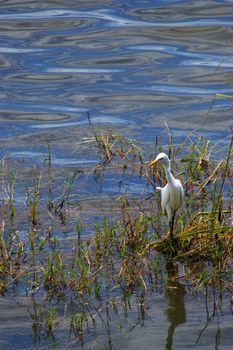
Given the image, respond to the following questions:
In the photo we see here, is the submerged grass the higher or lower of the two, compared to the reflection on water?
higher

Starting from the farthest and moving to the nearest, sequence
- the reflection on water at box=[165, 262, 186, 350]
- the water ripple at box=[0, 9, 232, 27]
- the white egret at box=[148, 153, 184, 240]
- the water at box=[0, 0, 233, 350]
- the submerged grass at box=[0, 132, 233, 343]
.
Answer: the water ripple at box=[0, 9, 232, 27] → the white egret at box=[148, 153, 184, 240] → the submerged grass at box=[0, 132, 233, 343] → the water at box=[0, 0, 233, 350] → the reflection on water at box=[165, 262, 186, 350]

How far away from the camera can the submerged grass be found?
6.05 meters

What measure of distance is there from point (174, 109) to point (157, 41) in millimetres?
3117

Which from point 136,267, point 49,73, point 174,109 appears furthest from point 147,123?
point 136,267

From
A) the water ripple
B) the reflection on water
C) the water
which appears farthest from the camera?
the water ripple

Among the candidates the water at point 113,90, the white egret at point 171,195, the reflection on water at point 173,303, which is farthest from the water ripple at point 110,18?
the reflection on water at point 173,303

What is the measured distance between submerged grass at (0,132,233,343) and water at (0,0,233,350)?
0.58ft

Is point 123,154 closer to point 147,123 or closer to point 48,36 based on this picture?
point 147,123

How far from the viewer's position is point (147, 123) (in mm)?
10508

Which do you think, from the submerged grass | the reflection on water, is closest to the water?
the reflection on water

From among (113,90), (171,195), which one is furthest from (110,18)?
(171,195)

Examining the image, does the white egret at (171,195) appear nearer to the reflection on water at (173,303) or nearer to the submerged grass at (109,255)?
the submerged grass at (109,255)

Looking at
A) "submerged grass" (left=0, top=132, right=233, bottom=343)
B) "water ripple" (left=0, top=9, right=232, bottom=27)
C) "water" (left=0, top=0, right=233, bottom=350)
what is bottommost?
"submerged grass" (left=0, top=132, right=233, bottom=343)

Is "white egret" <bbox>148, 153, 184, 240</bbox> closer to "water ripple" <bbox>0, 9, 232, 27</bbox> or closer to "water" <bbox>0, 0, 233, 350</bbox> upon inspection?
"water" <bbox>0, 0, 233, 350</bbox>
